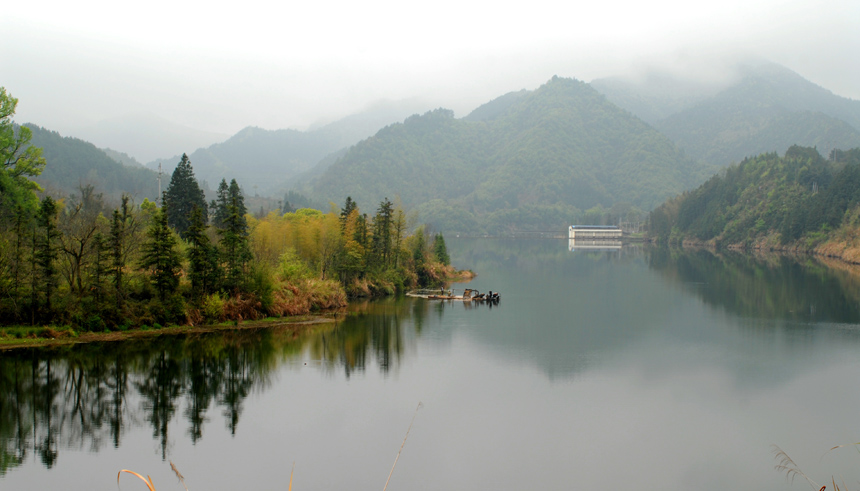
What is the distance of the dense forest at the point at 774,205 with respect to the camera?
8831cm

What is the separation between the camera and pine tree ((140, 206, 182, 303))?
25.8 metres

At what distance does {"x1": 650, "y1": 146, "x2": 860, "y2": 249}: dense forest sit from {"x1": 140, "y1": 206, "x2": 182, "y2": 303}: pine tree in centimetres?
8207

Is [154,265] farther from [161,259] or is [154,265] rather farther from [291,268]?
[291,268]

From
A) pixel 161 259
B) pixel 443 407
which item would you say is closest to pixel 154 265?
pixel 161 259

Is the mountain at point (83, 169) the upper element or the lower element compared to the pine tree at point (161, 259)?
upper

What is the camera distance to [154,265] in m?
26.5

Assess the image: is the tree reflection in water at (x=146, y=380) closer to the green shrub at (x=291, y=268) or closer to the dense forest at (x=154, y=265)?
the dense forest at (x=154, y=265)

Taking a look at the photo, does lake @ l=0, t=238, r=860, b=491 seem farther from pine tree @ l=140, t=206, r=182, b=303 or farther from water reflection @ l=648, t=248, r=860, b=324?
Result: water reflection @ l=648, t=248, r=860, b=324

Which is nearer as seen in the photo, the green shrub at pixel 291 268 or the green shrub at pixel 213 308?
the green shrub at pixel 213 308

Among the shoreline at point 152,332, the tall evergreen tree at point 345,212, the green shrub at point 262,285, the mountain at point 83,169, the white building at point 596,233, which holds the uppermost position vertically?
the mountain at point 83,169

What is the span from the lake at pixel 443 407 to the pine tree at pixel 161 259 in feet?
8.50

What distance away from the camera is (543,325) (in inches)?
1293

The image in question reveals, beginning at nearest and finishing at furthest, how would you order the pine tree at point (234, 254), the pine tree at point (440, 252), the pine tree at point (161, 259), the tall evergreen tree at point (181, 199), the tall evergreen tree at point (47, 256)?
1. the tall evergreen tree at point (47, 256)
2. the pine tree at point (161, 259)
3. the pine tree at point (234, 254)
4. the tall evergreen tree at point (181, 199)
5. the pine tree at point (440, 252)

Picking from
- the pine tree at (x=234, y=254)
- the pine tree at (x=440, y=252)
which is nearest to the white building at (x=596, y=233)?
the pine tree at (x=440, y=252)
